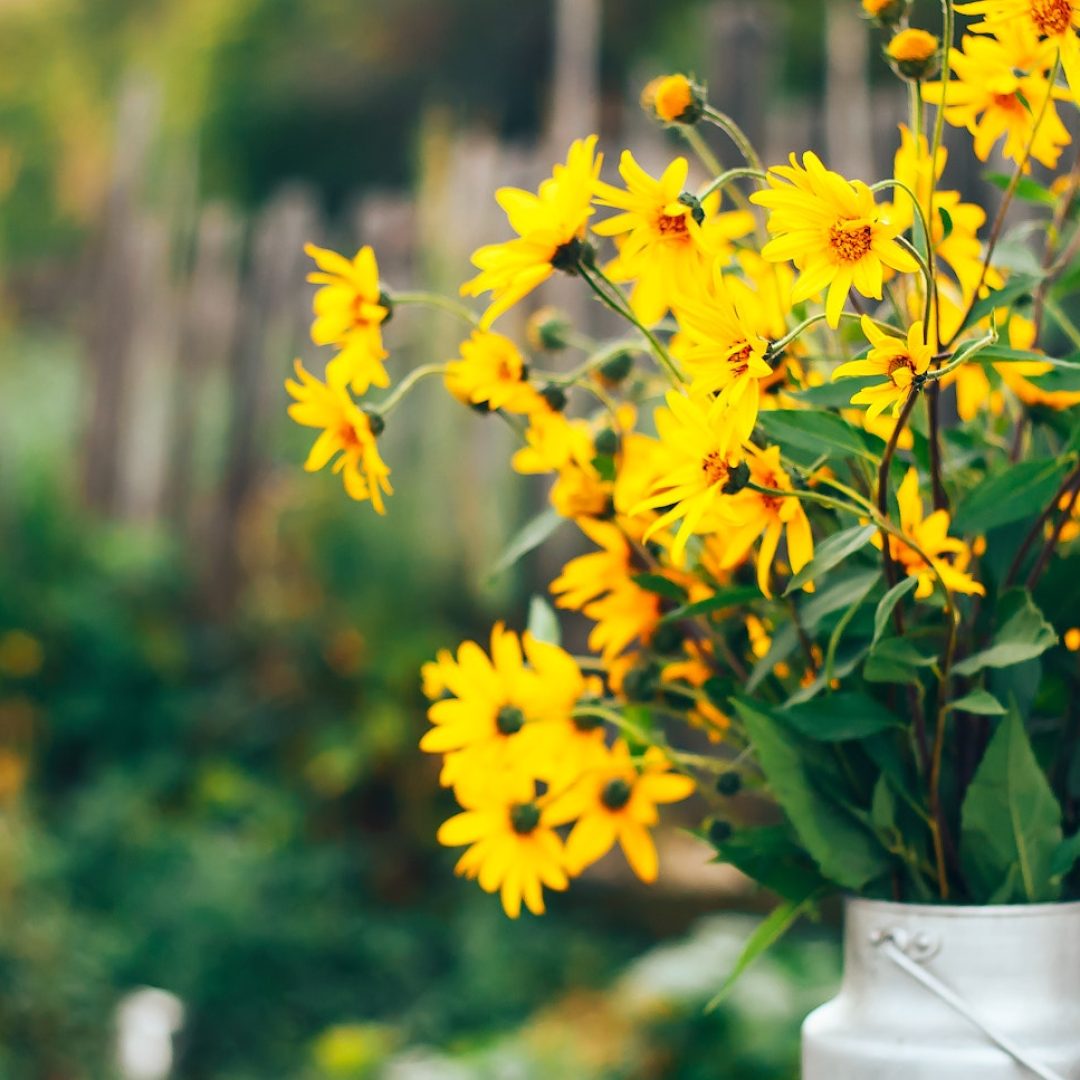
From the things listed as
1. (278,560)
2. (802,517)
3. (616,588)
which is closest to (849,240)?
(802,517)

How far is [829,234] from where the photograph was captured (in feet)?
1.64

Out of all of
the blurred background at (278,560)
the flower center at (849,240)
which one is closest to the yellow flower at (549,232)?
the flower center at (849,240)

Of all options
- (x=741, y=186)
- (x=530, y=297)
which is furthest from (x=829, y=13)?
(x=741, y=186)

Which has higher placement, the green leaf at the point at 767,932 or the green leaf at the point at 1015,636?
the green leaf at the point at 1015,636

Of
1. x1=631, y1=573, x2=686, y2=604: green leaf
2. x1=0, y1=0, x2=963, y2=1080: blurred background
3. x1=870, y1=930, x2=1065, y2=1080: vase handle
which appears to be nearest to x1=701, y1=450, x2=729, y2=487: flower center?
x1=631, y1=573, x2=686, y2=604: green leaf

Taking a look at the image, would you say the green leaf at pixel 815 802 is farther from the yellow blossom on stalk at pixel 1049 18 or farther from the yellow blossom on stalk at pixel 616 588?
the yellow blossom on stalk at pixel 1049 18

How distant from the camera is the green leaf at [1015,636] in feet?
1.78

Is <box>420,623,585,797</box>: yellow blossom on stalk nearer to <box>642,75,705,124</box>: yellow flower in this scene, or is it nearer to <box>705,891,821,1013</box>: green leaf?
<box>705,891,821,1013</box>: green leaf

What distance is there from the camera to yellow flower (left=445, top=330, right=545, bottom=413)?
2.02 feet

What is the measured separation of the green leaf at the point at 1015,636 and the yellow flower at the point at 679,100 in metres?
0.23

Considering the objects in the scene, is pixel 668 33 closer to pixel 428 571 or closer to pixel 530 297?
pixel 530 297

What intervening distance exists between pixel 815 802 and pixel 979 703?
0.27 ft

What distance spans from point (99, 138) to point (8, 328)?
58 cm

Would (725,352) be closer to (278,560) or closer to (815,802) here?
(815,802)
